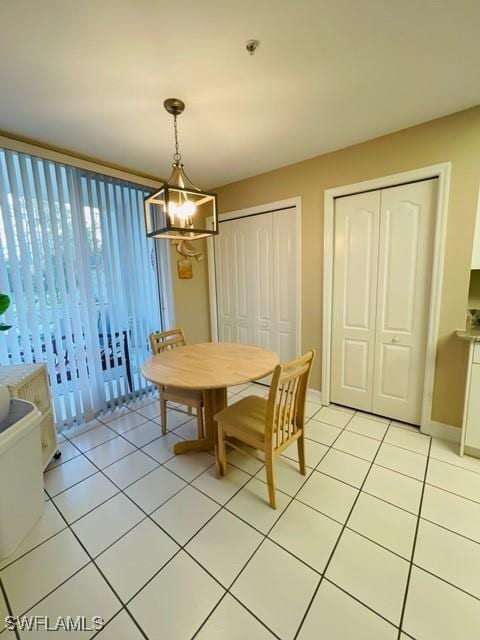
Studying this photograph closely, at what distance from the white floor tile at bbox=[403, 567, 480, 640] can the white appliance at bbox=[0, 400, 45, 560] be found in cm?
184

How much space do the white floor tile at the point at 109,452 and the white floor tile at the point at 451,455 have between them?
7.79 ft

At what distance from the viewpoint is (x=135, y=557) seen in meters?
1.34

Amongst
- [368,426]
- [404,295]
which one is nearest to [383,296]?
[404,295]

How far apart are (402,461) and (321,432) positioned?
0.62m

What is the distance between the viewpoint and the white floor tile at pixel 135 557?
1227 millimetres

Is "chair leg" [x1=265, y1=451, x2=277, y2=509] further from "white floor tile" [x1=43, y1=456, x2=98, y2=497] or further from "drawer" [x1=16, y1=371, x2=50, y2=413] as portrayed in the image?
"drawer" [x1=16, y1=371, x2=50, y2=413]

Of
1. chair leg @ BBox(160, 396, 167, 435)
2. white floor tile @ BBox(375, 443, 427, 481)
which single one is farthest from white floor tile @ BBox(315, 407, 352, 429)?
chair leg @ BBox(160, 396, 167, 435)

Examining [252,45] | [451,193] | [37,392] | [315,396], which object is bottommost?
[315,396]

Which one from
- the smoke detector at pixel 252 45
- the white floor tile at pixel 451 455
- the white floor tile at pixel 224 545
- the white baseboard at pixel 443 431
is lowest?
the white floor tile at pixel 224 545

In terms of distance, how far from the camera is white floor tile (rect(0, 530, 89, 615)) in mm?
1190

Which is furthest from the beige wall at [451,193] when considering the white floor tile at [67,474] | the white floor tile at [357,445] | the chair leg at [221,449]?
the white floor tile at [67,474]

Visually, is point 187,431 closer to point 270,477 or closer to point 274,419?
point 270,477

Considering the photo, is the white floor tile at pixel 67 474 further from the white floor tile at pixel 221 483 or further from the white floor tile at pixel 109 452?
the white floor tile at pixel 221 483

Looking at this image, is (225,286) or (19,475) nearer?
(19,475)
